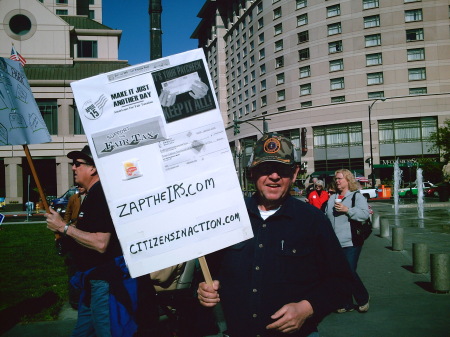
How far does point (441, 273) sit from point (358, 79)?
1764 inches

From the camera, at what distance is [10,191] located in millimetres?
35688

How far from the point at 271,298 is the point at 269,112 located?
54.8 m

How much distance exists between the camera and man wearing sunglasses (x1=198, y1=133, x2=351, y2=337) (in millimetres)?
2055

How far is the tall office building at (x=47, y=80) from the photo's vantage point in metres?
35.6

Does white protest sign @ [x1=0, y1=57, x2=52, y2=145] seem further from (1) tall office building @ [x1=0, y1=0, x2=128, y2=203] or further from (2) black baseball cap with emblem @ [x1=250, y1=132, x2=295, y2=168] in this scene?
(1) tall office building @ [x1=0, y1=0, x2=128, y2=203]

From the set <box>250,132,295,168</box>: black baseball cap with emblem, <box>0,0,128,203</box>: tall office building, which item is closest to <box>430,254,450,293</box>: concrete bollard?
<box>250,132,295,168</box>: black baseball cap with emblem

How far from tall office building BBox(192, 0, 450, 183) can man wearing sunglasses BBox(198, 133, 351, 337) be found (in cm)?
3876

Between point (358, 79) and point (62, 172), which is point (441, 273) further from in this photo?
point (358, 79)

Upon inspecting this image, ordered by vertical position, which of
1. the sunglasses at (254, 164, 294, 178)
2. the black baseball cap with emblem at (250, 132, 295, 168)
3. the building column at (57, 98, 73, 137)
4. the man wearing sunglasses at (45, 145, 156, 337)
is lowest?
the man wearing sunglasses at (45, 145, 156, 337)

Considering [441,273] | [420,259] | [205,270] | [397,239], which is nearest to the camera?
[205,270]

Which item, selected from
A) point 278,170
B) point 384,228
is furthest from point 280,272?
point 384,228

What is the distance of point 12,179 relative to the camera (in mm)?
35656

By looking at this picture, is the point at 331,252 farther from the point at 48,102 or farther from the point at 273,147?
the point at 48,102

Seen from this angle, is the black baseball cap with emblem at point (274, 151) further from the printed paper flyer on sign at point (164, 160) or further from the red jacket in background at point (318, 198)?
the red jacket in background at point (318, 198)
